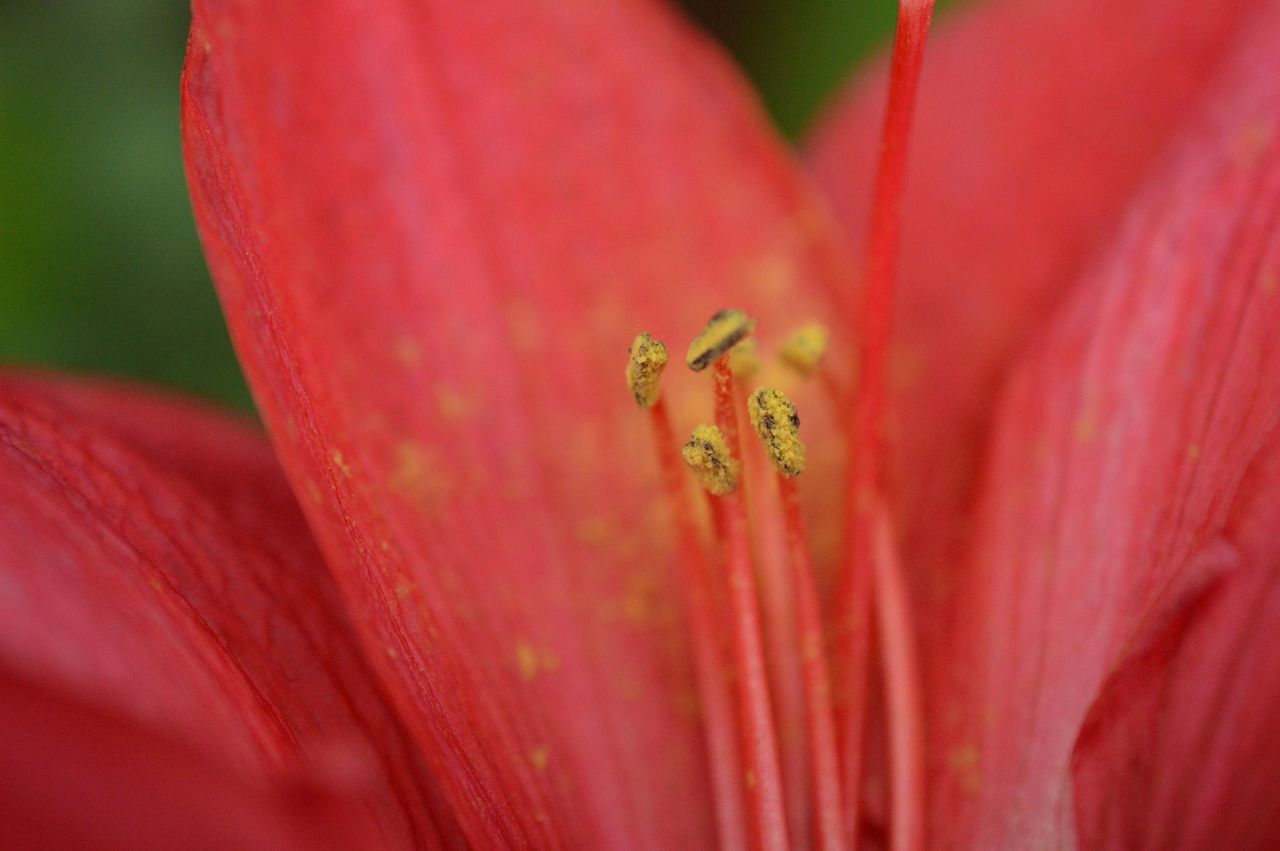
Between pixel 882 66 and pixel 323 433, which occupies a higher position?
pixel 882 66

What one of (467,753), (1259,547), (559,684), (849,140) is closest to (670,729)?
(559,684)

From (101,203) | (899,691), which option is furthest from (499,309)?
(101,203)

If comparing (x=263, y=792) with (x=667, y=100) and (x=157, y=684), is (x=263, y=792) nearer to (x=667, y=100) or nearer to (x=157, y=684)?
(x=157, y=684)

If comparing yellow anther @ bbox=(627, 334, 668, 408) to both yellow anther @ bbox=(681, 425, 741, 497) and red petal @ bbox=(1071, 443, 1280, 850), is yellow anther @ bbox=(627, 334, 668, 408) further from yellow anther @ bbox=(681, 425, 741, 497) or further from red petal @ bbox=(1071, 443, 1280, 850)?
red petal @ bbox=(1071, 443, 1280, 850)

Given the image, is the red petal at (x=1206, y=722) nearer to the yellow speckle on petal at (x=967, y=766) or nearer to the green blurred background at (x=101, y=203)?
the yellow speckle on petal at (x=967, y=766)

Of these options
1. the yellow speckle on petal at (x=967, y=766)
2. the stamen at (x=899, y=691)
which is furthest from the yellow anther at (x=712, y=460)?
the yellow speckle on petal at (x=967, y=766)

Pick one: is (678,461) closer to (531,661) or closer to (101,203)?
(531,661)

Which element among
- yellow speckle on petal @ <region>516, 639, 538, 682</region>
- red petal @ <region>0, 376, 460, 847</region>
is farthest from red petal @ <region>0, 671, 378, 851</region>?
yellow speckle on petal @ <region>516, 639, 538, 682</region>
